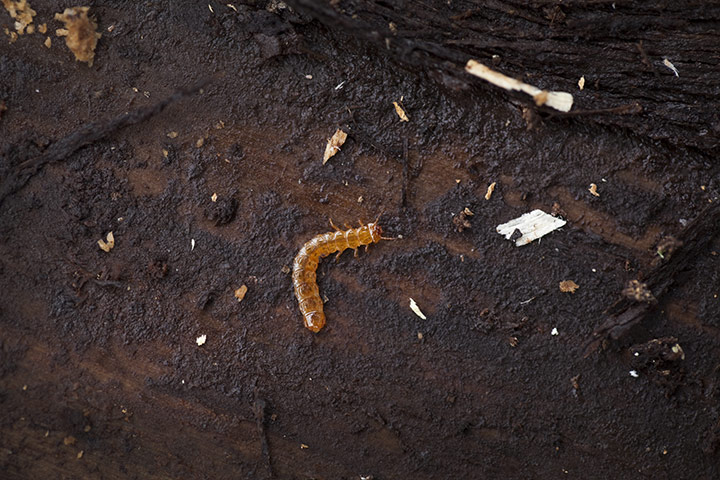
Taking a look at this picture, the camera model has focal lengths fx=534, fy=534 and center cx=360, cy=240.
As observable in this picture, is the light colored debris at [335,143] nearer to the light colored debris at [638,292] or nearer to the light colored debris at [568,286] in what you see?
the light colored debris at [568,286]

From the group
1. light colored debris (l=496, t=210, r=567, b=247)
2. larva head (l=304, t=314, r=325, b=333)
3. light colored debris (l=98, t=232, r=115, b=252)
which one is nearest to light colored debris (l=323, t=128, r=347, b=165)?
larva head (l=304, t=314, r=325, b=333)

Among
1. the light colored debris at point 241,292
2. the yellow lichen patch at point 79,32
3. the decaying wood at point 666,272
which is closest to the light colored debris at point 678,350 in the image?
the decaying wood at point 666,272

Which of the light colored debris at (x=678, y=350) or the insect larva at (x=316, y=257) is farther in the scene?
the insect larva at (x=316, y=257)

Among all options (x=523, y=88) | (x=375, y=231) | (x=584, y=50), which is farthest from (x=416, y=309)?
(x=584, y=50)

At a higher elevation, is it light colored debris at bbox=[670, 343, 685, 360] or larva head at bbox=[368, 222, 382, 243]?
larva head at bbox=[368, 222, 382, 243]

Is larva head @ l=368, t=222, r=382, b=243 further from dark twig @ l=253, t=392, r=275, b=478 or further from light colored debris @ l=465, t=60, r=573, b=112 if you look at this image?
dark twig @ l=253, t=392, r=275, b=478

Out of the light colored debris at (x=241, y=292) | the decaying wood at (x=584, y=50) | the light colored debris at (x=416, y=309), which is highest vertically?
the decaying wood at (x=584, y=50)

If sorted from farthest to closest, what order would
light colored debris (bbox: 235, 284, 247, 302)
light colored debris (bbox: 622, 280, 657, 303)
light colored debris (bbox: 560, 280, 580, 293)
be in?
1. light colored debris (bbox: 235, 284, 247, 302)
2. light colored debris (bbox: 560, 280, 580, 293)
3. light colored debris (bbox: 622, 280, 657, 303)
